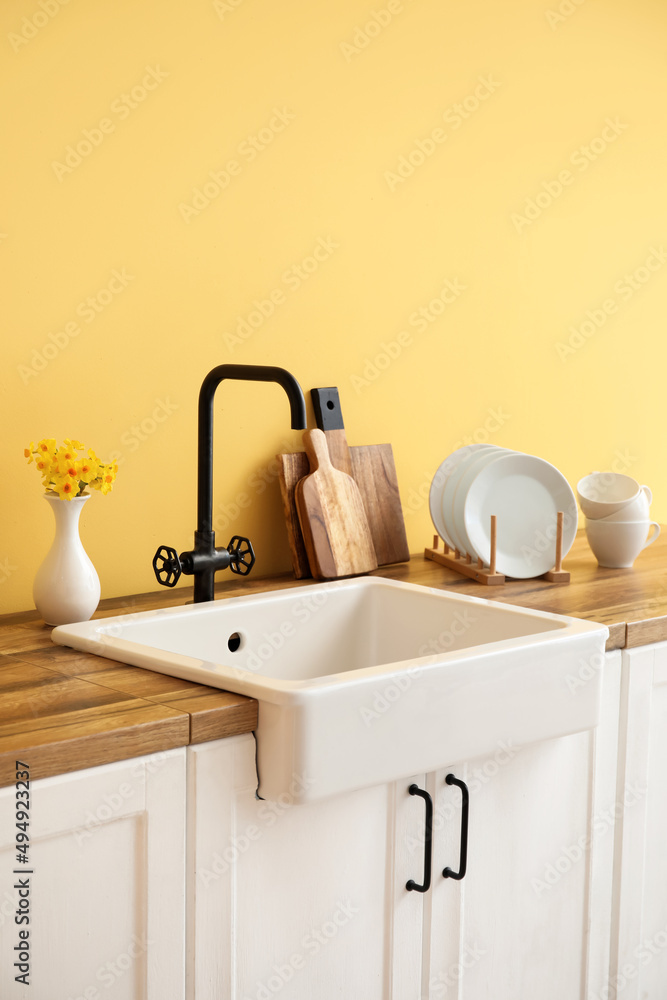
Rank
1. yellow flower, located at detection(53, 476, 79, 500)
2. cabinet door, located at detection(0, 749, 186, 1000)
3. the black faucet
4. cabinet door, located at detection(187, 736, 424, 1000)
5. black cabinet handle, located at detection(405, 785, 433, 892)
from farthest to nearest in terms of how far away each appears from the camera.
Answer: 1. the black faucet
2. yellow flower, located at detection(53, 476, 79, 500)
3. black cabinet handle, located at detection(405, 785, 433, 892)
4. cabinet door, located at detection(187, 736, 424, 1000)
5. cabinet door, located at detection(0, 749, 186, 1000)

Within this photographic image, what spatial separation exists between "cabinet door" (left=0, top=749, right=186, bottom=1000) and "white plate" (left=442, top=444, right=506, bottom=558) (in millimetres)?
967

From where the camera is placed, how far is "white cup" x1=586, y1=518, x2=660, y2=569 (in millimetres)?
1916

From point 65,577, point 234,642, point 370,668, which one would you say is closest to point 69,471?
point 65,577

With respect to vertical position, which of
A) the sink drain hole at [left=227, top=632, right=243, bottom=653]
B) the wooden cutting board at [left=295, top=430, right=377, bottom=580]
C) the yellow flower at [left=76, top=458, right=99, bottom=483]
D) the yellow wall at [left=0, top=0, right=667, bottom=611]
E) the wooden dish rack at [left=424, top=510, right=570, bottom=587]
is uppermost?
the yellow wall at [left=0, top=0, right=667, bottom=611]

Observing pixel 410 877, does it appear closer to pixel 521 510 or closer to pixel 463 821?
pixel 463 821

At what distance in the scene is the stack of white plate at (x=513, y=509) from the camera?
183 cm

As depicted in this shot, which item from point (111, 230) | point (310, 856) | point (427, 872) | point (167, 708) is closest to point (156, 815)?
point (167, 708)

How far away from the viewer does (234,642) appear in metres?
1.50

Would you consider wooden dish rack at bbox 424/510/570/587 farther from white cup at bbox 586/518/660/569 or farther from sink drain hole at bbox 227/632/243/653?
sink drain hole at bbox 227/632/243/653

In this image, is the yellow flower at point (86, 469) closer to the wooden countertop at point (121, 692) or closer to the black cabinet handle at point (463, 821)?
the wooden countertop at point (121, 692)

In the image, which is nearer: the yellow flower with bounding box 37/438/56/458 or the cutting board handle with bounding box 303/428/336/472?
the yellow flower with bounding box 37/438/56/458

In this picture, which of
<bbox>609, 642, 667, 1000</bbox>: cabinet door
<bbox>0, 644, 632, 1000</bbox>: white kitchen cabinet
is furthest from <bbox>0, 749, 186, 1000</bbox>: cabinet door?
<bbox>609, 642, 667, 1000</bbox>: cabinet door

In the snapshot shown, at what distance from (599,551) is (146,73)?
1211 mm

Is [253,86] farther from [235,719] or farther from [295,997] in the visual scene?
[295,997]
